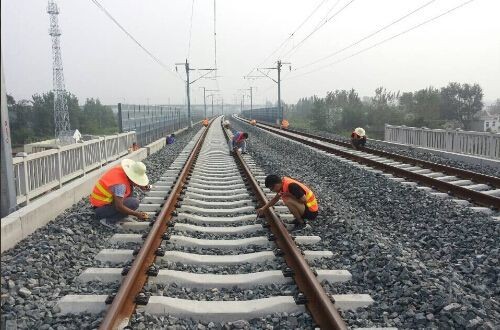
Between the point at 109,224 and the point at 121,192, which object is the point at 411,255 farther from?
the point at 109,224

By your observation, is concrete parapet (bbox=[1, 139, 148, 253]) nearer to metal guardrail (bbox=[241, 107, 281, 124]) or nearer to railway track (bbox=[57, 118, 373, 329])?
railway track (bbox=[57, 118, 373, 329])

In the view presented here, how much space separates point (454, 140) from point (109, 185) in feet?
39.7

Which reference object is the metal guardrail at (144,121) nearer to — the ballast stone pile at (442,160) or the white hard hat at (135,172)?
the ballast stone pile at (442,160)

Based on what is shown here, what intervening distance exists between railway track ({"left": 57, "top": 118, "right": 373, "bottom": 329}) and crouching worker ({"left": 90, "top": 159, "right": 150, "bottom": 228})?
220 millimetres

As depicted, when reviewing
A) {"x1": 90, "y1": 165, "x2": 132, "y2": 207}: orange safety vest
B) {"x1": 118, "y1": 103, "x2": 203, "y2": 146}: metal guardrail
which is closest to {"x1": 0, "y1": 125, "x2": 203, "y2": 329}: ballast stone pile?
{"x1": 90, "y1": 165, "x2": 132, "y2": 207}: orange safety vest

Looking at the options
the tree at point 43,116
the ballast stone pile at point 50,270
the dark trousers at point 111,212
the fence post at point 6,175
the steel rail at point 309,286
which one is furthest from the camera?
the tree at point 43,116

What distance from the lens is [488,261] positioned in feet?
15.6

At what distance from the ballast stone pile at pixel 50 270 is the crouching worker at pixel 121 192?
0.20 metres

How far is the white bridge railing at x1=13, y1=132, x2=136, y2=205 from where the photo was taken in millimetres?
6957

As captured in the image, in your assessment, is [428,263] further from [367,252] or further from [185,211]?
[185,211]

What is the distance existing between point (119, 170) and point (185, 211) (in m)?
1.44

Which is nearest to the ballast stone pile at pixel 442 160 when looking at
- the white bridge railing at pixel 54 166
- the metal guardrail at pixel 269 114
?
the white bridge railing at pixel 54 166

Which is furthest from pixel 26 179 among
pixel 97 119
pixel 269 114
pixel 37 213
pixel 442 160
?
pixel 97 119

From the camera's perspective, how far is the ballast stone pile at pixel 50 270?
3553mm
